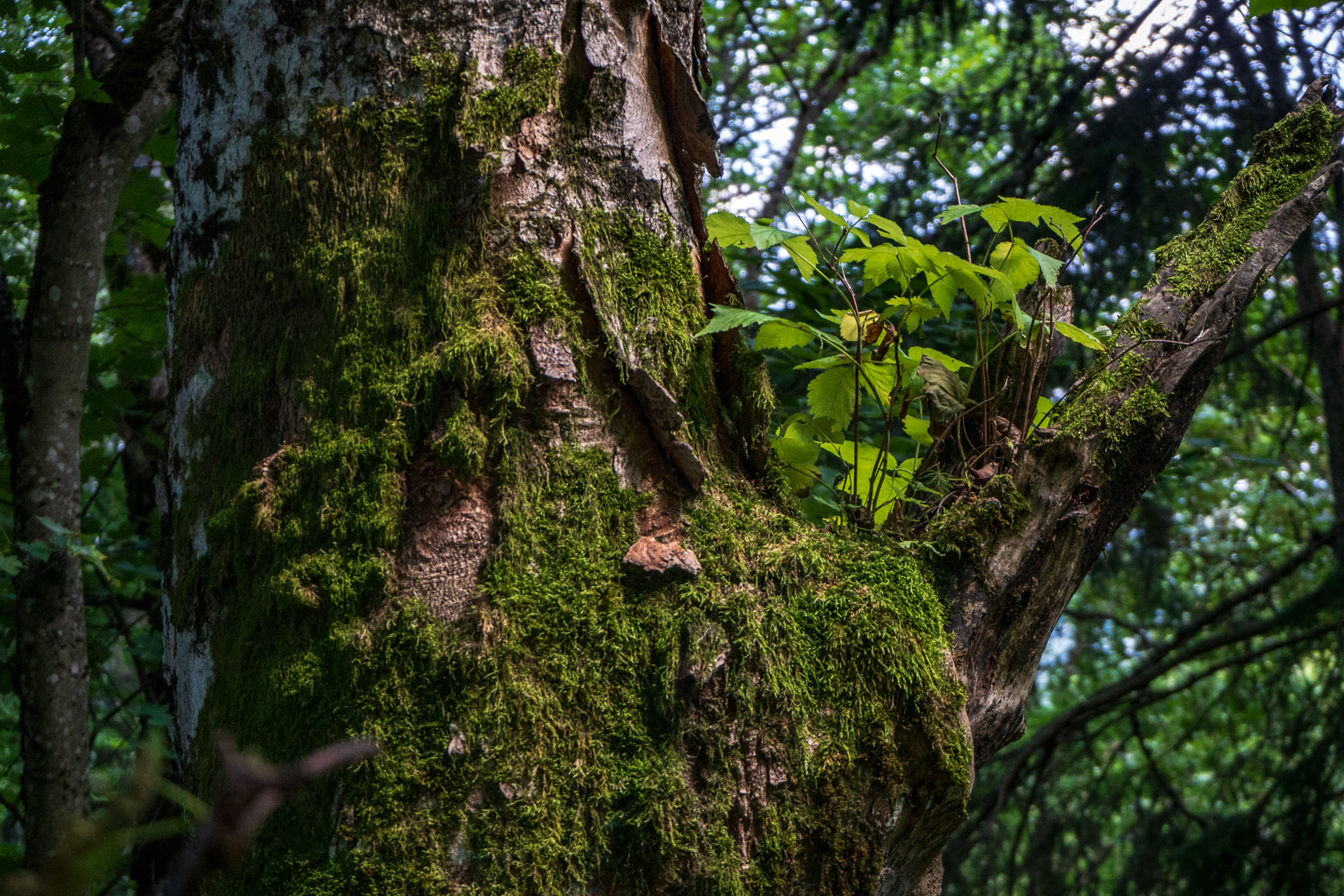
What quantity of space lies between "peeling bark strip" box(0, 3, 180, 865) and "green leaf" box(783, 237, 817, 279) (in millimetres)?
1754

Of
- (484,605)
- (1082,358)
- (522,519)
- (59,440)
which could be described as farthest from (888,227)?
(1082,358)

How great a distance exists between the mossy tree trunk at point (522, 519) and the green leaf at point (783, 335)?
5 centimetres

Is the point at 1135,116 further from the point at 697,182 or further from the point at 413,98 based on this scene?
the point at 413,98

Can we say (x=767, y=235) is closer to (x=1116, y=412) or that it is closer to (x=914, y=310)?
(x=914, y=310)

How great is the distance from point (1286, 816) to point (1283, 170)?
13.2 ft

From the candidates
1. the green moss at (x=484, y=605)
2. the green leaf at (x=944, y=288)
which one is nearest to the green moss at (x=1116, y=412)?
the green leaf at (x=944, y=288)

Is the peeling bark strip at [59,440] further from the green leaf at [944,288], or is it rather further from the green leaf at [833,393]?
the green leaf at [944,288]

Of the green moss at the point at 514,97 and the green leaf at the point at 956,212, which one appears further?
the green leaf at the point at 956,212

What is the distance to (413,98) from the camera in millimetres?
1267

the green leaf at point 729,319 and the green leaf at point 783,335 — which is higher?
the green leaf at point 783,335

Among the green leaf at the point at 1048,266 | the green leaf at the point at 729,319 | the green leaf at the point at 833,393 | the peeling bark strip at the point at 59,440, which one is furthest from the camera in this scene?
the peeling bark strip at the point at 59,440

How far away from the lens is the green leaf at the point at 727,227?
142 centimetres

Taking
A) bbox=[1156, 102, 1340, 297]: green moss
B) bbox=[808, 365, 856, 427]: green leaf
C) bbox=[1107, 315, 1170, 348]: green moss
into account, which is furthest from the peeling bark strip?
bbox=[1156, 102, 1340, 297]: green moss

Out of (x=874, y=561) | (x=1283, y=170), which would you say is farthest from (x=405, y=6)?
(x=1283, y=170)
